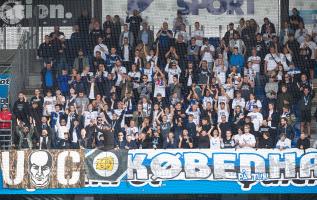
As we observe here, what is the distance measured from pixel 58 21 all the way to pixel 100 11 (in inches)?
48.4

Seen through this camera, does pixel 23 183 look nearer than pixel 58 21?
Yes

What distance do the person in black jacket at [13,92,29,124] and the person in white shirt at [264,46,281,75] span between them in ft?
18.8

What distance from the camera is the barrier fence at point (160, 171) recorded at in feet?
59.4

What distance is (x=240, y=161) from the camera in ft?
59.3

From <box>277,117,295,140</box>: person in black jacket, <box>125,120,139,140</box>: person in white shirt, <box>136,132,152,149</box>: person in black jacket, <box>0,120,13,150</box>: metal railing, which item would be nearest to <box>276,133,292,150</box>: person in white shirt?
<box>277,117,295,140</box>: person in black jacket

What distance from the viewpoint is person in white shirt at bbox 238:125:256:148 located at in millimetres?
18297

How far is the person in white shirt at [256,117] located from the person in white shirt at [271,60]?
1.90 metres

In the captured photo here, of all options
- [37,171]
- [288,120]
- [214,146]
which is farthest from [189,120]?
[37,171]

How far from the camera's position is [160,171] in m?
18.1

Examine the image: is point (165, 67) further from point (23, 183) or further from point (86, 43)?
point (23, 183)

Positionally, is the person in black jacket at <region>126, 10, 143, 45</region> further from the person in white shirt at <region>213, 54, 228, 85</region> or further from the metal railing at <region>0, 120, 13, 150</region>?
the metal railing at <region>0, 120, 13, 150</region>

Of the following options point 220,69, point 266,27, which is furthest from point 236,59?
point 266,27

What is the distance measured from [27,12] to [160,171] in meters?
7.69

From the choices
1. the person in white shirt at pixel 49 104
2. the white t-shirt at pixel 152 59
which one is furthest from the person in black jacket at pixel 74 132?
the white t-shirt at pixel 152 59
